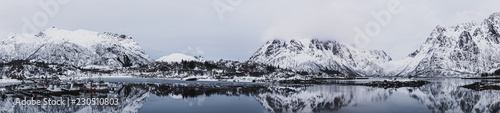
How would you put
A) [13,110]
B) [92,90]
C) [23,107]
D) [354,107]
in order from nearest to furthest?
1. [13,110]
2. [23,107]
3. [354,107]
4. [92,90]

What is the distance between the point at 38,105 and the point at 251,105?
5614 cm

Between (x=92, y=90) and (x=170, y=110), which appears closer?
(x=170, y=110)

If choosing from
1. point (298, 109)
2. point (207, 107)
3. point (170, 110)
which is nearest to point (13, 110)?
point (170, 110)

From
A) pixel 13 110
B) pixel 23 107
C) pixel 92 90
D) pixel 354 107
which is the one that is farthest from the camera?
pixel 92 90

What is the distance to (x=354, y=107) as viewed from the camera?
91625 mm

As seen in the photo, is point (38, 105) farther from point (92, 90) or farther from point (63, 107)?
point (92, 90)

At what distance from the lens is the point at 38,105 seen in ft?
293

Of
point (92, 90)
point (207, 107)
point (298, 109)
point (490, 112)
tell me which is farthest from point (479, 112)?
point (92, 90)

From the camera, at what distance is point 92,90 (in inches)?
5330

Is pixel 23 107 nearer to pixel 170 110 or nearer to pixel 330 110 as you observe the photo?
pixel 170 110

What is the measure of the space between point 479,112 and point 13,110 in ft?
371

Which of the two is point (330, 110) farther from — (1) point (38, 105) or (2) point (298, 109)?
(1) point (38, 105)

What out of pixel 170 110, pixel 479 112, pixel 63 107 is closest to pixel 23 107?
pixel 63 107

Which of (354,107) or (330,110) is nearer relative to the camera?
(330,110)
